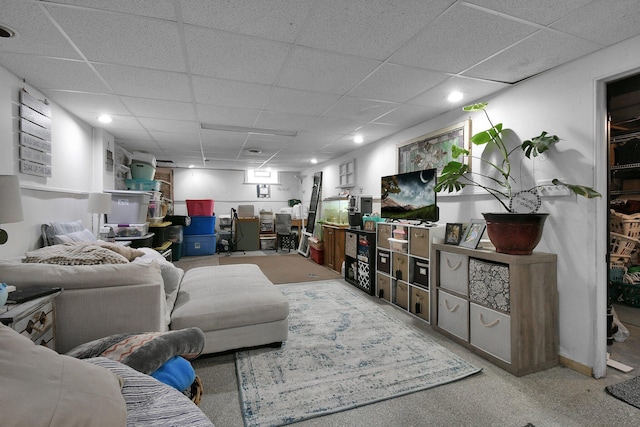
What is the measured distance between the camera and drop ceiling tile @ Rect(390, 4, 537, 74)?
1.68 meters

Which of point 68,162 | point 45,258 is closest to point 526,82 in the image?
point 45,258

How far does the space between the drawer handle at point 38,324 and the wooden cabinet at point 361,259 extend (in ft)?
10.5

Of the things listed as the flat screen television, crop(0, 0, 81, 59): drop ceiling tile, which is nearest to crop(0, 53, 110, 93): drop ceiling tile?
crop(0, 0, 81, 59): drop ceiling tile

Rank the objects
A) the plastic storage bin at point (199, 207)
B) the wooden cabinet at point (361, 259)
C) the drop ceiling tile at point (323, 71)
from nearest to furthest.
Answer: the drop ceiling tile at point (323, 71) < the wooden cabinet at point (361, 259) < the plastic storage bin at point (199, 207)

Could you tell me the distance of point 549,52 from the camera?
6.66ft

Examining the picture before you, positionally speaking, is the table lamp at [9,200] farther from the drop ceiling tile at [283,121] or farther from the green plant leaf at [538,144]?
the green plant leaf at [538,144]

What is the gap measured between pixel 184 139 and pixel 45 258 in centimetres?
334

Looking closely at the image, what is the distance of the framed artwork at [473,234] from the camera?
8.06ft

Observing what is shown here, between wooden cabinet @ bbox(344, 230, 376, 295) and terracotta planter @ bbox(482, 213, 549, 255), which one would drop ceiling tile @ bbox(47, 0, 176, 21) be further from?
wooden cabinet @ bbox(344, 230, 376, 295)

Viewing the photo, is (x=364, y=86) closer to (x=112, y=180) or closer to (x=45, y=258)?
(x=45, y=258)

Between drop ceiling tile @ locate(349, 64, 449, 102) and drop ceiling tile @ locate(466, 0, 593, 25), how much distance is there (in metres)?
0.74

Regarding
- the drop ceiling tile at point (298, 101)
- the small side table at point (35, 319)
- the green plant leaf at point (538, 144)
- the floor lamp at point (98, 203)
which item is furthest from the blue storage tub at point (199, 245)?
the green plant leaf at point (538, 144)

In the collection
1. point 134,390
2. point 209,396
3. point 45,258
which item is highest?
point 45,258

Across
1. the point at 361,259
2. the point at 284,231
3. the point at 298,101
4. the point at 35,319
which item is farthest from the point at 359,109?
the point at 284,231
